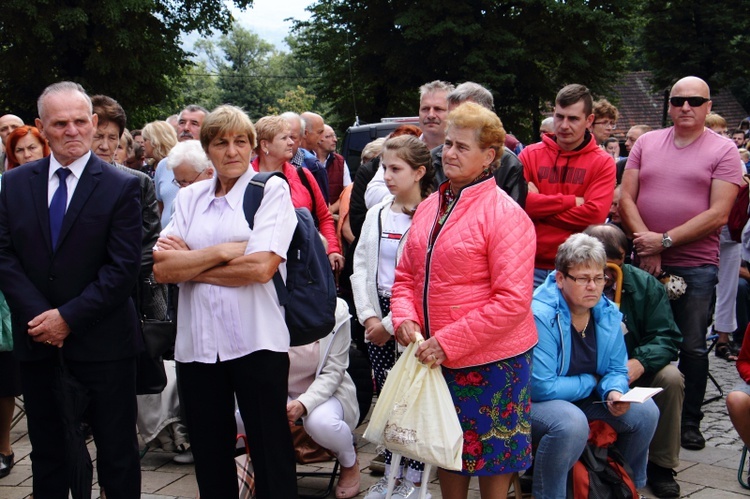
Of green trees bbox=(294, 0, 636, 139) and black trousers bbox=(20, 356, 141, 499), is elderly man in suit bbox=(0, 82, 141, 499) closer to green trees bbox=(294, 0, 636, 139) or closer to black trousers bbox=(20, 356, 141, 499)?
black trousers bbox=(20, 356, 141, 499)

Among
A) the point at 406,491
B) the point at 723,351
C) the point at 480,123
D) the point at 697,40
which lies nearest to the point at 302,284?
the point at 480,123

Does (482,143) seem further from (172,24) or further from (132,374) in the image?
(172,24)

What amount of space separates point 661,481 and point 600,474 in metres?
0.74

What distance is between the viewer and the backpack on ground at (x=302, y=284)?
409 centimetres

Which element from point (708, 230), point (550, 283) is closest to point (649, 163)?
point (708, 230)

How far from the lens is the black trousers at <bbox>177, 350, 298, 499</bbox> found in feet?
13.3

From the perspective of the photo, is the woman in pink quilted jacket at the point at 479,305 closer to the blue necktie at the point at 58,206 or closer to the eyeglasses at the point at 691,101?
the blue necktie at the point at 58,206

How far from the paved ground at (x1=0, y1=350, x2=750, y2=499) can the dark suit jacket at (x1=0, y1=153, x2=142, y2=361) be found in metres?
1.40

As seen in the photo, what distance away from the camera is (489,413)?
12.9ft

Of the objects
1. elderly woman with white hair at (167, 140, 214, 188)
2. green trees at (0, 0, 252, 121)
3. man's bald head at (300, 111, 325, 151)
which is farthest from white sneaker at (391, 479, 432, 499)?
green trees at (0, 0, 252, 121)

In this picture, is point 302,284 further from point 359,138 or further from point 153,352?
point 359,138

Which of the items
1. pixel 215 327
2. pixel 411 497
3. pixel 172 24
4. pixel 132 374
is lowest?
pixel 411 497

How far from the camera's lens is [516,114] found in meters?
29.1

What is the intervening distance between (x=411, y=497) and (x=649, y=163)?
2711 mm
